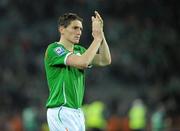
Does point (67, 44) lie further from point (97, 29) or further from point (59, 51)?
point (97, 29)

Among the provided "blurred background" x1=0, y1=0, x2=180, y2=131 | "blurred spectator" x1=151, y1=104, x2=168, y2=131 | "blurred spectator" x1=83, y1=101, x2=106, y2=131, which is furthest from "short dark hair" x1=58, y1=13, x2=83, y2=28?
"blurred background" x1=0, y1=0, x2=180, y2=131

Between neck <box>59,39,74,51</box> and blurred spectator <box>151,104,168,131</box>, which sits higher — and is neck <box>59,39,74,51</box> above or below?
above

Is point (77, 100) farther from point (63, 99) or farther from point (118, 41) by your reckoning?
point (118, 41)

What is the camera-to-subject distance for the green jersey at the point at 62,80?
6859mm

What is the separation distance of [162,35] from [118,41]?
154cm

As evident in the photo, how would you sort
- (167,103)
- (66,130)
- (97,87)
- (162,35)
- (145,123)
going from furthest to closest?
(162,35) < (97,87) < (167,103) < (145,123) < (66,130)

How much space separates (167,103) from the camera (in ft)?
64.5

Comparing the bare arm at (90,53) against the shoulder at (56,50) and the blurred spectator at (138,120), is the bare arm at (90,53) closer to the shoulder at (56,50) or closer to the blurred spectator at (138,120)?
the shoulder at (56,50)

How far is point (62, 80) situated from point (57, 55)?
0.26 meters

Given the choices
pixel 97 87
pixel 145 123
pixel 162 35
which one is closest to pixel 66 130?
pixel 145 123

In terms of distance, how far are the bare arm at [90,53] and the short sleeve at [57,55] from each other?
0.07 m

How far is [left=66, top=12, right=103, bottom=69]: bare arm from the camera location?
21.7 feet

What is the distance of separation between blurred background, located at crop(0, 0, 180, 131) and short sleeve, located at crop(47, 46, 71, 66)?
36.4ft

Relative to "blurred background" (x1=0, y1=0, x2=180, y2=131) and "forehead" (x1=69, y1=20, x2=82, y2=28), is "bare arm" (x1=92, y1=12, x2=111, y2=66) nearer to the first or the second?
"forehead" (x1=69, y1=20, x2=82, y2=28)
